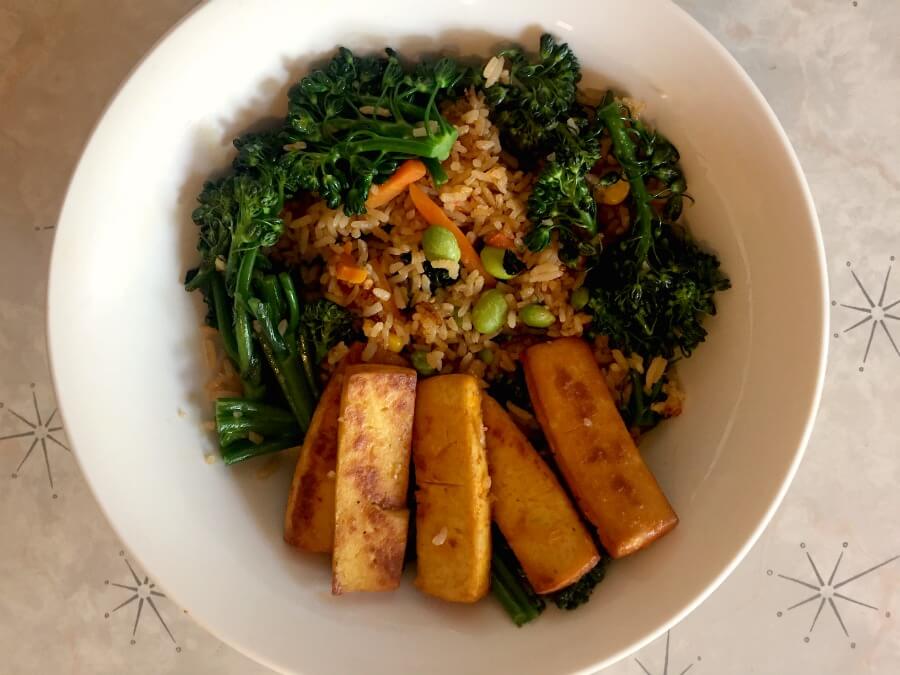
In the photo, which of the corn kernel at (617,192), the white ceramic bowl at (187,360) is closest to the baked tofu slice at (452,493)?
the white ceramic bowl at (187,360)

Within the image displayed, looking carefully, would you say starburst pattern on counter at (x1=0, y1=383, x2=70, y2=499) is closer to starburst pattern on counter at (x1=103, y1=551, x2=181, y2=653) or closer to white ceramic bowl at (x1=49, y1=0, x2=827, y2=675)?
starburst pattern on counter at (x1=103, y1=551, x2=181, y2=653)

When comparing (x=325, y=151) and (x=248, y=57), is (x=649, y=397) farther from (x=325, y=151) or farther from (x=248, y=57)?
(x=248, y=57)

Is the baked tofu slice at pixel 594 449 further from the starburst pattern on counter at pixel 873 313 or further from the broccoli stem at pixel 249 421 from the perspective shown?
the starburst pattern on counter at pixel 873 313

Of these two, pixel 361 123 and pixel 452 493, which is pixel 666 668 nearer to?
pixel 452 493

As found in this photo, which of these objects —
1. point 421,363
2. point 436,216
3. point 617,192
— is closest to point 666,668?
point 421,363

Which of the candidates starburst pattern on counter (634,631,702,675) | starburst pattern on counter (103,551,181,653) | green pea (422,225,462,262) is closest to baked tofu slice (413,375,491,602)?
green pea (422,225,462,262)
